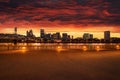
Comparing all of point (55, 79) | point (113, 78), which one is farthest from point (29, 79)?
point (113, 78)

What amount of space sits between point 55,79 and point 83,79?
5.96 ft

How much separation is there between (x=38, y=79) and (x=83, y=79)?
2.91m

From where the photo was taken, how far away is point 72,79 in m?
15.5

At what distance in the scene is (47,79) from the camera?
15.5 metres

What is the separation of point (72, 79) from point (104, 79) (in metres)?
2.07

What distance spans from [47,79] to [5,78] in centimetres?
278

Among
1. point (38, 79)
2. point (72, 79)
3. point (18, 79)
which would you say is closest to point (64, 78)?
point (72, 79)

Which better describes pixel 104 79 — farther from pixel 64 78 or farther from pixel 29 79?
pixel 29 79

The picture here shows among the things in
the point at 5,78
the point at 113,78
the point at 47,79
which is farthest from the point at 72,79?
the point at 5,78

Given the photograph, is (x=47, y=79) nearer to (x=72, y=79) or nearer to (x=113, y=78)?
(x=72, y=79)

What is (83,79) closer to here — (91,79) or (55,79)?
(91,79)

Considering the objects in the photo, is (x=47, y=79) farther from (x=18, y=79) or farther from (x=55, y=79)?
(x=18, y=79)

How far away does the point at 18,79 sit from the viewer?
15359 mm

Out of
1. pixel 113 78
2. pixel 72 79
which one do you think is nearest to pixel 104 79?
pixel 113 78
